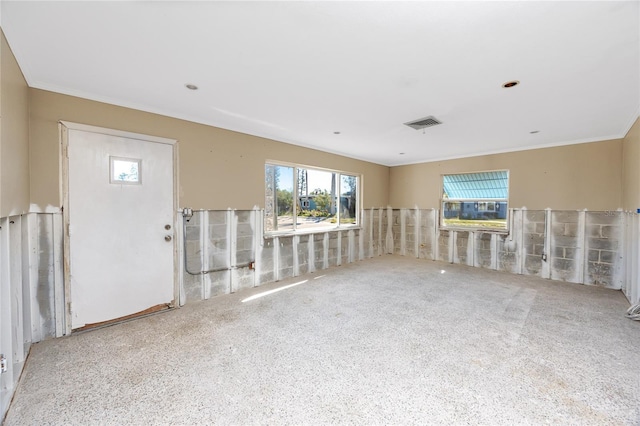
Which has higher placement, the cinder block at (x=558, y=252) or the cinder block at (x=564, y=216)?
the cinder block at (x=564, y=216)

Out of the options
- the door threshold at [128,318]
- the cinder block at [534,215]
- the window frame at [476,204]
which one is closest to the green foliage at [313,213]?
the door threshold at [128,318]

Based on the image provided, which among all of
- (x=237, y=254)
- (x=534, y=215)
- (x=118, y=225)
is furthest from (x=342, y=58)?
(x=534, y=215)

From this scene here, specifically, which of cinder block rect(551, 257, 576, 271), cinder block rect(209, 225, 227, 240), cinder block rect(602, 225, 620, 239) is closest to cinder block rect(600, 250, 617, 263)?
cinder block rect(602, 225, 620, 239)

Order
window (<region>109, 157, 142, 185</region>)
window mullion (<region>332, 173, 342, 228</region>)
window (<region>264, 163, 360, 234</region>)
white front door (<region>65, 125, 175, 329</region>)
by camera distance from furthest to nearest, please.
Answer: window mullion (<region>332, 173, 342, 228</region>)
window (<region>264, 163, 360, 234</region>)
window (<region>109, 157, 142, 185</region>)
white front door (<region>65, 125, 175, 329</region>)

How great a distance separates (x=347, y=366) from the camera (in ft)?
6.89

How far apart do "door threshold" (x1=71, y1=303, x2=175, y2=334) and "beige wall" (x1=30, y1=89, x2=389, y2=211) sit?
1.27 metres

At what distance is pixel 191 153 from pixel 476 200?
5.53 meters

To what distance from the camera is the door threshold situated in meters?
2.73

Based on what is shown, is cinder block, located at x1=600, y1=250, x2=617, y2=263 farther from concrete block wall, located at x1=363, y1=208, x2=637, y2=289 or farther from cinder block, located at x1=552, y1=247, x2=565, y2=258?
cinder block, located at x1=552, y1=247, x2=565, y2=258

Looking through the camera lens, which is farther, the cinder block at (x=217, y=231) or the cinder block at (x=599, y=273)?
the cinder block at (x=599, y=273)

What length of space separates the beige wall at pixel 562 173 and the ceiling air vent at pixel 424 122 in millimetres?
2618

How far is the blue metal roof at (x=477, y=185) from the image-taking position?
531 cm

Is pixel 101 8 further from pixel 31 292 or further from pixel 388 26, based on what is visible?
pixel 31 292

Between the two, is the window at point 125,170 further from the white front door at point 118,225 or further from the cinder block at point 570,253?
the cinder block at point 570,253
